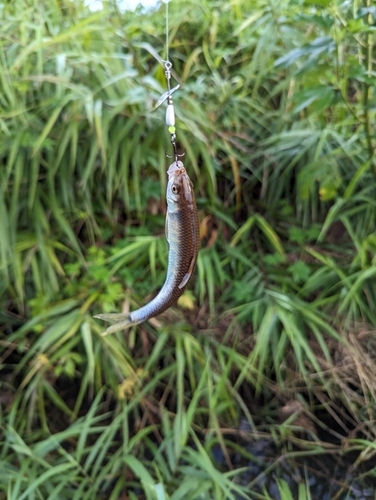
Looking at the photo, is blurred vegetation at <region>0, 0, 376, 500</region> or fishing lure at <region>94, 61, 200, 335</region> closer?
fishing lure at <region>94, 61, 200, 335</region>

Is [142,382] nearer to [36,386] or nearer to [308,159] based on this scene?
[36,386]

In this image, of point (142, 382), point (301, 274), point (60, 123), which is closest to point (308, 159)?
point (301, 274)

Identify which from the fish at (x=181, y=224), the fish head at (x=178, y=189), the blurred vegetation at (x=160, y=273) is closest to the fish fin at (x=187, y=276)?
the fish at (x=181, y=224)

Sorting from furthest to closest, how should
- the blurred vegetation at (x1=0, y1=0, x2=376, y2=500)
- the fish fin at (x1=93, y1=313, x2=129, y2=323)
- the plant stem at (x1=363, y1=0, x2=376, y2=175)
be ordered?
the blurred vegetation at (x1=0, y1=0, x2=376, y2=500) < the plant stem at (x1=363, y1=0, x2=376, y2=175) < the fish fin at (x1=93, y1=313, x2=129, y2=323)

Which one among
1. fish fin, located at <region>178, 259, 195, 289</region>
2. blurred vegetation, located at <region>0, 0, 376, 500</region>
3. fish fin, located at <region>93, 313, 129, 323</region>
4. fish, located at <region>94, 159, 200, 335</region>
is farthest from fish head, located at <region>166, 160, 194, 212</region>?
blurred vegetation, located at <region>0, 0, 376, 500</region>

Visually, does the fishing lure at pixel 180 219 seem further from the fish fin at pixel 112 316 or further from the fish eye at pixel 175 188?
the fish fin at pixel 112 316

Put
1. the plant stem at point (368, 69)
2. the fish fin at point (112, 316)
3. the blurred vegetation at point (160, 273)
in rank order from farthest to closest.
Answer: the blurred vegetation at point (160, 273)
the plant stem at point (368, 69)
the fish fin at point (112, 316)

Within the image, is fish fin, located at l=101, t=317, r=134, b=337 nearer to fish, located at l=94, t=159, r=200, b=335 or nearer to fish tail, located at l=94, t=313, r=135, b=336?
fish tail, located at l=94, t=313, r=135, b=336

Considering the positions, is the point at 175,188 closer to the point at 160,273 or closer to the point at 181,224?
the point at 181,224

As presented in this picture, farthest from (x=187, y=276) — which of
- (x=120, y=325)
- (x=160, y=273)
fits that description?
(x=160, y=273)
